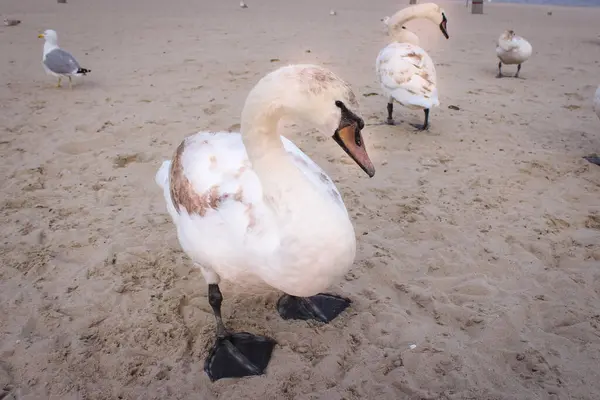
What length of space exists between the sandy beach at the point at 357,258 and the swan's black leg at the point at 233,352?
6cm

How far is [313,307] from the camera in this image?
279 cm

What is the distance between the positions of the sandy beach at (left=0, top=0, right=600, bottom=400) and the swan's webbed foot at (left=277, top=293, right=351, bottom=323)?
88 millimetres

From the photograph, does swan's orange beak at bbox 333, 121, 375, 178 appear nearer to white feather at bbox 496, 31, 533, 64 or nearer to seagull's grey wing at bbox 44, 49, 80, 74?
seagull's grey wing at bbox 44, 49, 80, 74

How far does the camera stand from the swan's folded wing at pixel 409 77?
5.25 meters

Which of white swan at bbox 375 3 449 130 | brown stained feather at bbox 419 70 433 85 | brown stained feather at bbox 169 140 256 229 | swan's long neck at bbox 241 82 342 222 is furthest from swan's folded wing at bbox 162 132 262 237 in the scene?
brown stained feather at bbox 419 70 433 85

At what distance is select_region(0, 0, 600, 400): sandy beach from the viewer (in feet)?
7.75

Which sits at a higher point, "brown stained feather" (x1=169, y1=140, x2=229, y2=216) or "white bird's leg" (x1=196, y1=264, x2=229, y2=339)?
"brown stained feather" (x1=169, y1=140, x2=229, y2=216)

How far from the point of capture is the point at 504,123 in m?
5.75

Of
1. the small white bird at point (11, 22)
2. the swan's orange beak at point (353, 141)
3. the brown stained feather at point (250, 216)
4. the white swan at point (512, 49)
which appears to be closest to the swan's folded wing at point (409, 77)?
the white swan at point (512, 49)

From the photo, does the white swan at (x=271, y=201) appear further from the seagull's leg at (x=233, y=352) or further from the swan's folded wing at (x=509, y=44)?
the swan's folded wing at (x=509, y=44)

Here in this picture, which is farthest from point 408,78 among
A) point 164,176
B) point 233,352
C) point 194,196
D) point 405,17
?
point 233,352

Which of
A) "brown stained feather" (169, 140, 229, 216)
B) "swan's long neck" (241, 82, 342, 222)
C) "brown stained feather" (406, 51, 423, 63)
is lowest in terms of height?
"brown stained feather" (406, 51, 423, 63)

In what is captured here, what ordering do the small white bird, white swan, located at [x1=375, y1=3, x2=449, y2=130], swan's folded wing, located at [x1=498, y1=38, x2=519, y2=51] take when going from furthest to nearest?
the small white bird, swan's folded wing, located at [x1=498, y1=38, x2=519, y2=51], white swan, located at [x1=375, y1=3, x2=449, y2=130]

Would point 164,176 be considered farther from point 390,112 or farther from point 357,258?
point 390,112
